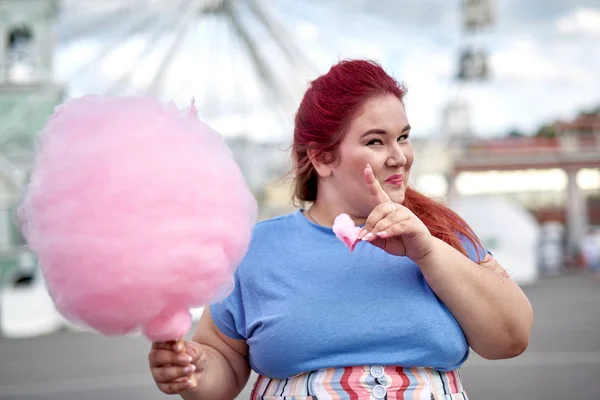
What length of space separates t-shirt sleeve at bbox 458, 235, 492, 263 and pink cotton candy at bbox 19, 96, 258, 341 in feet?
1.63

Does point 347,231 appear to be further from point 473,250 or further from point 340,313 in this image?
point 473,250

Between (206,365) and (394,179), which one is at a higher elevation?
(394,179)

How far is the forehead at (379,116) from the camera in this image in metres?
1.54

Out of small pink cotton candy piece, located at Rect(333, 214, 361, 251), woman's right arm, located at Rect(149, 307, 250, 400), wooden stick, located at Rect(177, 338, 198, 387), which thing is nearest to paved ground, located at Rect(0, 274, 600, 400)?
woman's right arm, located at Rect(149, 307, 250, 400)

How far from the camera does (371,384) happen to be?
146 cm

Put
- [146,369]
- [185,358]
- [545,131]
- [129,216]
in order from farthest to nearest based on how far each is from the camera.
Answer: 1. [545,131]
2. [146,369]
3. [185,358]
4. [129,216]

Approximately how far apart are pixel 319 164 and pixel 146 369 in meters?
5.94

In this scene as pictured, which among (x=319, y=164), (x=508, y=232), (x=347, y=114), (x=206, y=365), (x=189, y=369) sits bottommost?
(x=508, y=232)

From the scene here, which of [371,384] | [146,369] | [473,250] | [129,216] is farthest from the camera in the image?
[146,369]

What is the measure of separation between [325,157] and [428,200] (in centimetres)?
25

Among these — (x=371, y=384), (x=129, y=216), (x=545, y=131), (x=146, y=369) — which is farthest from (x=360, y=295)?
(x=545, y=131)

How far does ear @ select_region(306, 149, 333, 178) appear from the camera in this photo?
5.34ft

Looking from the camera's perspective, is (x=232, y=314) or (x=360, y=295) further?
(x=232, y=314)

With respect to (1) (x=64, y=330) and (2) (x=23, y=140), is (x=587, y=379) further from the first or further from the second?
(2) (x=23, y=140)
